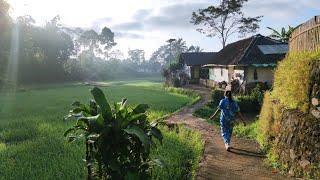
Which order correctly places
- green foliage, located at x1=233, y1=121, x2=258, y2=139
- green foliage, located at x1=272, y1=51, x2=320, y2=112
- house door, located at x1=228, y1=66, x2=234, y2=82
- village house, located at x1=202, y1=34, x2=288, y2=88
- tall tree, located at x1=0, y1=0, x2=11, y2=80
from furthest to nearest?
tall tree, located at x1=0, y1=0, x2=11, y2=80 → house door, located at x1=228, y1=66, x2=234, y2=82 → village house, located at x1=202, y1=34, x2=288, y2=88 → green foliage, located at x1=233, y1=121, x2=258, y2=139 → green foliage, located at x1=272, y1=51, x2=320, y2=112

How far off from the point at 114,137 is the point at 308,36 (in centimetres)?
630

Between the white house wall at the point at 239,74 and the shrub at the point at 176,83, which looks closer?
the white house wall at the point at 239,74

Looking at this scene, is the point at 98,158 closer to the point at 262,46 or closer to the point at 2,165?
the point at 2,165

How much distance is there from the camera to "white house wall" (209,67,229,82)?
37000 millimetres

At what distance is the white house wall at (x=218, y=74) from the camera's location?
37.0 meters

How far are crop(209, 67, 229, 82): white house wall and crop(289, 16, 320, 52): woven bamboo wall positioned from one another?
24694 millimetres

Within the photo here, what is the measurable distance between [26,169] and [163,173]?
3.28 m

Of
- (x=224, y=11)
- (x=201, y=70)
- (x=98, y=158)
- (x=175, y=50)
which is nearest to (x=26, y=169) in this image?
(x=98, y=158)

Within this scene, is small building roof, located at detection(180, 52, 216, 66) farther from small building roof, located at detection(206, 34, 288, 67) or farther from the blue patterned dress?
the blue patterned dress

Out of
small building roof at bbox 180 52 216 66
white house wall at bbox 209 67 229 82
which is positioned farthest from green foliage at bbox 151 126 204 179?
small building roof at bbox 180 52 216 66

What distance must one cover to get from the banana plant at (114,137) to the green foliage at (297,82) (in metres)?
3.94

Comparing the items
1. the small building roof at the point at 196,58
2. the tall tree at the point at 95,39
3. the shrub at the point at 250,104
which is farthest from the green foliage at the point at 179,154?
the tall tree at the point at 95,39

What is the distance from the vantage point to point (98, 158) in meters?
6.31

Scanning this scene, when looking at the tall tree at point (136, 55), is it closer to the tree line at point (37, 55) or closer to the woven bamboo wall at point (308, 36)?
the tree line at point (37, 55)
